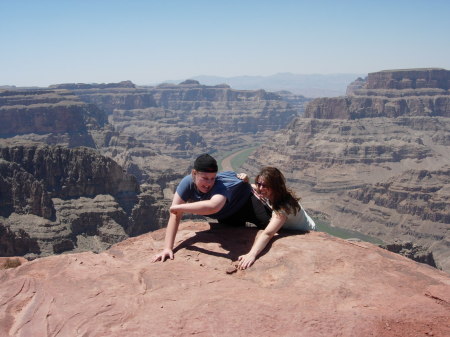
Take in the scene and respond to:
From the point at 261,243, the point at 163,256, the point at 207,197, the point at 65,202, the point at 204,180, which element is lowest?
the point at 65,202

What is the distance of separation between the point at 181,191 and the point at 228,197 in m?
1.02

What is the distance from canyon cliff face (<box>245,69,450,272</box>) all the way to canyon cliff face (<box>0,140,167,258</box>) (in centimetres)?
5112

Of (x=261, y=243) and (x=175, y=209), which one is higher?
(x=175, y=209)

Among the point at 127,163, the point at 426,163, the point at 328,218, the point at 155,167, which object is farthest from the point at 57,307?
the point at 426,163

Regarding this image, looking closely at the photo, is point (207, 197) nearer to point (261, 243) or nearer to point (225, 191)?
point (225, 191)

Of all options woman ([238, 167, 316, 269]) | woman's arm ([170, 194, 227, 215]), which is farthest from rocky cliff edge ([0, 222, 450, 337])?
woman's arm ([170, 194, 227, 215])

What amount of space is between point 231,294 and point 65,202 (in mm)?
74900

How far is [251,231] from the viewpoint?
10.6 metres

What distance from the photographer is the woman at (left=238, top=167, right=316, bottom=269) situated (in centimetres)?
915

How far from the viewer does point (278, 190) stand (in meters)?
9.69

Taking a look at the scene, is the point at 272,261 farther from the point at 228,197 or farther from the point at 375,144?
the point at 375,144

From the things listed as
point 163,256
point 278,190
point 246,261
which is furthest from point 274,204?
point 163,256

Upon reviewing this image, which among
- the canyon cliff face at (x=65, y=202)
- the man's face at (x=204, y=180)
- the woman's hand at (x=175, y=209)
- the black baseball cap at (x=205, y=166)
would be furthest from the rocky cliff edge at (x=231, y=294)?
the canyon cliff face at (x=65, y=202)

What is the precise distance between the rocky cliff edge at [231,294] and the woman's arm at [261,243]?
0.59 ft
